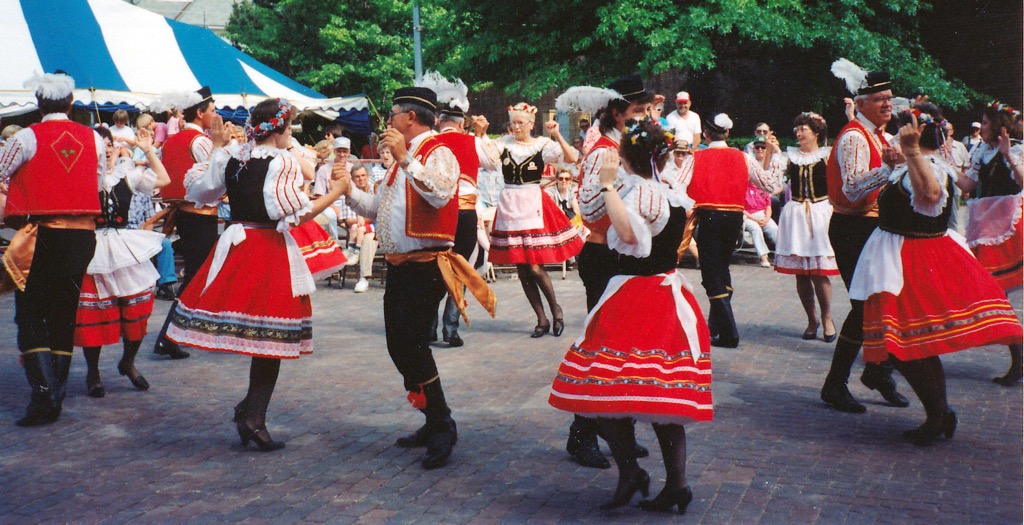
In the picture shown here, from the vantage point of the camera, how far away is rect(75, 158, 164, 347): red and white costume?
271 inches

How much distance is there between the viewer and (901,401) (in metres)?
6.46

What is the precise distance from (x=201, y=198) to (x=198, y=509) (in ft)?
6.13

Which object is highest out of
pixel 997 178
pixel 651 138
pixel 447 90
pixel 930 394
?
pixel 447 90

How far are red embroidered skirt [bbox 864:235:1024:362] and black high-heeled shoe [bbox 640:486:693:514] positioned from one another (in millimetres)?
1707

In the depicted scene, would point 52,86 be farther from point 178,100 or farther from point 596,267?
point 596,267

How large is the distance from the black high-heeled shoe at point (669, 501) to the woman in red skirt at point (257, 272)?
2.12m

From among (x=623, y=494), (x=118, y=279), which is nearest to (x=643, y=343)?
(x=623, y=494)

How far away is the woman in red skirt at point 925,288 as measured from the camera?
5.32 metres

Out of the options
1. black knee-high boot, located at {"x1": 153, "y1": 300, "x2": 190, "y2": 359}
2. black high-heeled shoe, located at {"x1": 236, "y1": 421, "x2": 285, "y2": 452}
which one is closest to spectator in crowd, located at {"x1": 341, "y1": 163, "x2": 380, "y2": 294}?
black knee-high boot, located at {"x1": 153, "y1": 300, "x2": 190, "y2": 359}

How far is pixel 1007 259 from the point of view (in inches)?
302

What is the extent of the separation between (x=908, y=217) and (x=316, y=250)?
344cm

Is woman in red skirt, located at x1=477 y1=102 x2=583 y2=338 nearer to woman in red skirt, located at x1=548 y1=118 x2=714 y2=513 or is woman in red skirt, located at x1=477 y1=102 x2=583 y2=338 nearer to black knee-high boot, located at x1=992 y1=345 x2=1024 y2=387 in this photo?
black knee-high boot, located at x1=992 y1=345 x2=1024 y2=387

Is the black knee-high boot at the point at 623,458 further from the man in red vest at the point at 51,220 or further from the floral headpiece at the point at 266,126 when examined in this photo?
the man in red vest at the point at 51,220

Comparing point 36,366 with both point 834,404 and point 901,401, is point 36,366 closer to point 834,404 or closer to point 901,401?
point 834,404
